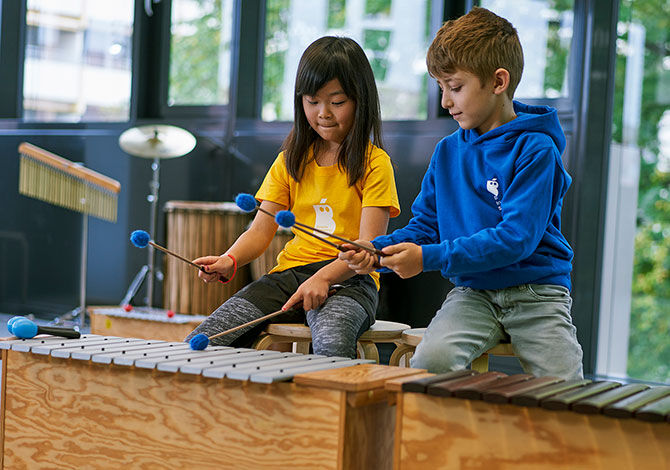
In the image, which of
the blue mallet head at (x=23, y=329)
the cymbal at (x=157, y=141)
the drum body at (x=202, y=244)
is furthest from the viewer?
the cymbal at (x=157, y=141)

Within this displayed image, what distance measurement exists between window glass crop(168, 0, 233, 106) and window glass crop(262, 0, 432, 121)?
301 mm

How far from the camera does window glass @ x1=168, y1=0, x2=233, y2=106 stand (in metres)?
5.19

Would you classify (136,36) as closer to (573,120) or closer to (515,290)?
(573,120)

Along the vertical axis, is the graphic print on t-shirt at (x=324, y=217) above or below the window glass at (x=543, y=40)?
below

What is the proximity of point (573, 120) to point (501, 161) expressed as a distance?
6.34 feet

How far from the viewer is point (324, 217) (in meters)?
2.62

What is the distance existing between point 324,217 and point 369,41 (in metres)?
2.27

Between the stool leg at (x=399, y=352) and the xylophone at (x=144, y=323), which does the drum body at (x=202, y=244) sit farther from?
the stool leg at (x=399, y=352)

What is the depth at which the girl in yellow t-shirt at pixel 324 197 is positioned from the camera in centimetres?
248

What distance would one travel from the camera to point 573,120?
396cm

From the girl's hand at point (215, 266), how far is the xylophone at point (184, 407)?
0.42m

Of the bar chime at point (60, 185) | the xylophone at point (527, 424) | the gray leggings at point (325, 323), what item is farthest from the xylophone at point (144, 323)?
the xylophone at point (527, 424)

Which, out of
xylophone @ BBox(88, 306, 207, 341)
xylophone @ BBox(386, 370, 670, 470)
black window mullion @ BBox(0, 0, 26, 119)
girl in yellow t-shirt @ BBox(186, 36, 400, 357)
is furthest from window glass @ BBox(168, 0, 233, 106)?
xylophone @ BBox(386, 370, 670, 470)

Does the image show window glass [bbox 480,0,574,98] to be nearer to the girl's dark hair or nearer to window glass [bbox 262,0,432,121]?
window glass [bbox 262,0,432,121]
